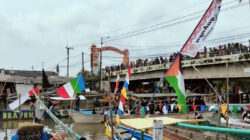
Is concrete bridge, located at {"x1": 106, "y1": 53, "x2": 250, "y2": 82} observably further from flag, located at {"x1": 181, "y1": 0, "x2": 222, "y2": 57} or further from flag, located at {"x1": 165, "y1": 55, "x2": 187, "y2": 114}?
flag, located at {"x1": 181, "y1": 0, "x2": 222, "y2": 57}

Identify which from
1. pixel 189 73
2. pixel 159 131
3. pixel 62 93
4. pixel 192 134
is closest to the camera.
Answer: pixel 159 131

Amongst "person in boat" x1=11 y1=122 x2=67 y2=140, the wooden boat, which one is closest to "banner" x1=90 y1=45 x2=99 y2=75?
the wooden boat

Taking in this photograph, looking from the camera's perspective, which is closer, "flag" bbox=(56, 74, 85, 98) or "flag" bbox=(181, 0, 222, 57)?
"flag" bbox=(181, 0, 222, 57)

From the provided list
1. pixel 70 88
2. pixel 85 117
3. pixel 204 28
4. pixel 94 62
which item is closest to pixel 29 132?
pixel 204 28

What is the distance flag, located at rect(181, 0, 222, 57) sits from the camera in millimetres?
7750

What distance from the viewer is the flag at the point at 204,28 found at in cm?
775

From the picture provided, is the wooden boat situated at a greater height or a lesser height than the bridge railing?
lesser

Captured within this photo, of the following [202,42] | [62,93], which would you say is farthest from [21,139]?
[62,93]

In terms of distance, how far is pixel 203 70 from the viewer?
944 inches

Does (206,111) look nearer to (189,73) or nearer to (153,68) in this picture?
(189,73)

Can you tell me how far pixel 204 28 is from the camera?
792 cm

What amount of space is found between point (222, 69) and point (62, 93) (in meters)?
15.3

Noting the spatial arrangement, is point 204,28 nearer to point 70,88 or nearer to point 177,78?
point 177,78

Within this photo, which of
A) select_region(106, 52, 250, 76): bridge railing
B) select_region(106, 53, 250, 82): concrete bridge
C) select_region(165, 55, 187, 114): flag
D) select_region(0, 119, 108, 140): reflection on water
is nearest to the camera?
select_region(165, 55, 187, 114): flag
